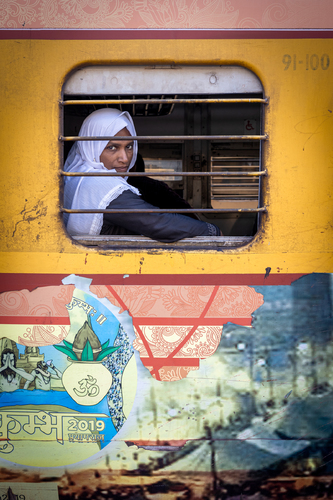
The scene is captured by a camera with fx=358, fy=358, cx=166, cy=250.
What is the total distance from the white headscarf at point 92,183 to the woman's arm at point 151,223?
0.14 feet

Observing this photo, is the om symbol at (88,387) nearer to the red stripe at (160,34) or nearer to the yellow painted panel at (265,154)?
the yellow painted panel at (265,154)

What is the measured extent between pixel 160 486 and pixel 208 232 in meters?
1.08

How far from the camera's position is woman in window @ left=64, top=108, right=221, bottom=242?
1.52 m

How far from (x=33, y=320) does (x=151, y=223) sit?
0.62 m

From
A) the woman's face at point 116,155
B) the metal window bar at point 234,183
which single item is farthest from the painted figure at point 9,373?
the metal window bar at point 234,183

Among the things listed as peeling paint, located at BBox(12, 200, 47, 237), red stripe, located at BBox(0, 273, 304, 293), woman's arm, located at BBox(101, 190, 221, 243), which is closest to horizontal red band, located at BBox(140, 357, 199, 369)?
red stripe, located at BBox(0, 273, 304, 293)

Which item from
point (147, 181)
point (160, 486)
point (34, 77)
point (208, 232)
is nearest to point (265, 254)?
point (208, 232)

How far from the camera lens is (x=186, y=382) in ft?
4.74

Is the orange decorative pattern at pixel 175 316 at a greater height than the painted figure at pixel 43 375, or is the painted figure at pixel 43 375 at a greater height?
the orange decorative pattern at pixel 175 316

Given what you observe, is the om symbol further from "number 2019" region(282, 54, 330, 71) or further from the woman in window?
"number 2019" region(282, 54, 330, 71)

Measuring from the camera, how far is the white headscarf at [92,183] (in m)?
1.56

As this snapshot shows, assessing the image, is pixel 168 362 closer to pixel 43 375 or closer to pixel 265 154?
pixel 43 375

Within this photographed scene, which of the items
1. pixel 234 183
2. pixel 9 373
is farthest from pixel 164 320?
pixel 234 183

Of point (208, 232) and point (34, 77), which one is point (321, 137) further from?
point (34, 77)
